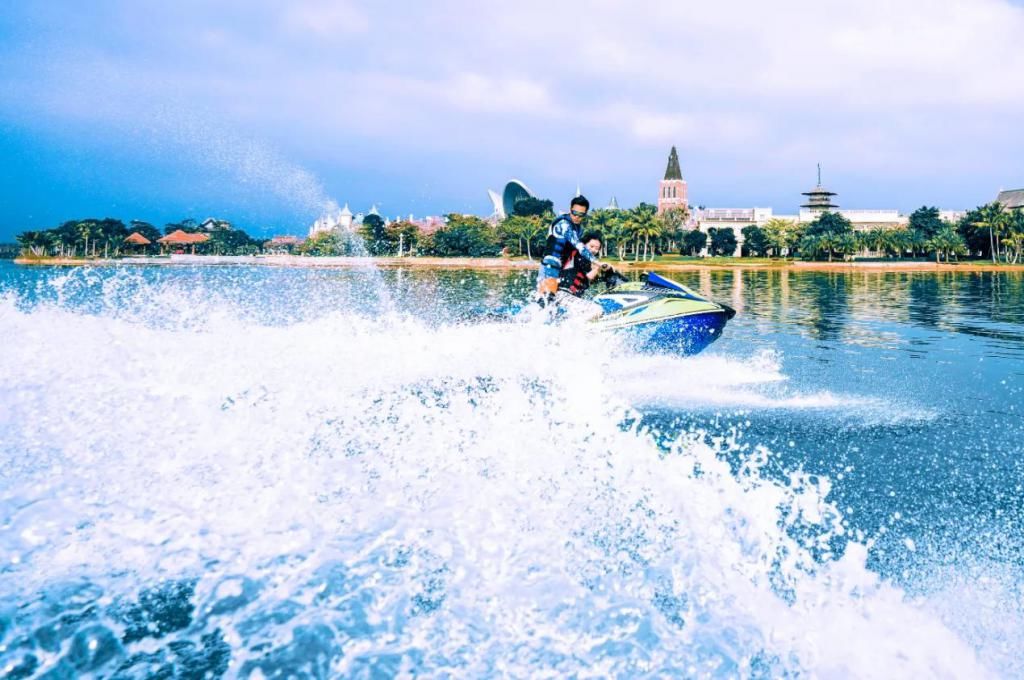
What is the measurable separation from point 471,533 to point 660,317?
7.03m

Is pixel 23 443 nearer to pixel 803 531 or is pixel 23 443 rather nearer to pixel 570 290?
pixel 803 531

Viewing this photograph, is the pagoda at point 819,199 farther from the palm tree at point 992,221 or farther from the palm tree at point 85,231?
the palm tree at point 85,231

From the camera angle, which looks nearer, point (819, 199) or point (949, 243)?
point (949, 243)

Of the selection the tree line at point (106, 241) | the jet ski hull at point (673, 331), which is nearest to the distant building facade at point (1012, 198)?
the tree line at point (106, 241)

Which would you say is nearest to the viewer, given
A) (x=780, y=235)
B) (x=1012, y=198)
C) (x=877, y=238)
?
(x=877, y=238)

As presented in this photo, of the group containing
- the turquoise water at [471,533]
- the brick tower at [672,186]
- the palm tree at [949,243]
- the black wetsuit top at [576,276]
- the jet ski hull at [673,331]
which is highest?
the brick tower at [672,186]

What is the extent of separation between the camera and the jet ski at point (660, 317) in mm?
10781

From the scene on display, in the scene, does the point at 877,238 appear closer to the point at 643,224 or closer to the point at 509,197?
the point at 643,224

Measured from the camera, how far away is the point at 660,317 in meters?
10.8

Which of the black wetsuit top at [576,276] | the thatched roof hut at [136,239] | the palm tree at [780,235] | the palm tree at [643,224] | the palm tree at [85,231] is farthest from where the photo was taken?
the thatched roof hut at [136,239]

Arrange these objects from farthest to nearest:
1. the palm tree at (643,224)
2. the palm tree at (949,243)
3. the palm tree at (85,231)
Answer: the palm tree at (85,231)
the palm tree at (643,224)
the palm tree at (949,243)

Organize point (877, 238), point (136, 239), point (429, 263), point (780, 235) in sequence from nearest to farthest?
point (429, 263) → point (877, 238) → point (780, 235) → point (136, 239)

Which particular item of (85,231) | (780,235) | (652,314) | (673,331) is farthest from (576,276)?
(85,231)

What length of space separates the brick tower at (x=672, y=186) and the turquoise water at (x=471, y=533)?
Answer: 180 meters
